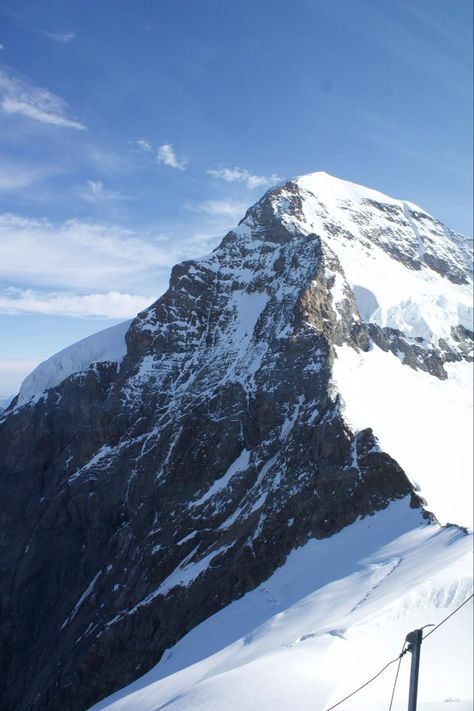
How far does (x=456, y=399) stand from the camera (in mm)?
73750

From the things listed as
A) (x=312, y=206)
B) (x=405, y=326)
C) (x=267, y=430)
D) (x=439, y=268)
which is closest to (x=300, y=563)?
(x=267, y=430)

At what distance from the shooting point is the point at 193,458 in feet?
194

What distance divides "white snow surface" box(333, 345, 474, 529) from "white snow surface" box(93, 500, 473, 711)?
28.7 ft

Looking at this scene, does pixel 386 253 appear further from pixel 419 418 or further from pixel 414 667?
pixel 414 667

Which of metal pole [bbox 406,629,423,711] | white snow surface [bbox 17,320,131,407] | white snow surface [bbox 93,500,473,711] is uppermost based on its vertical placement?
white snow surface [bbox 17,320,131,407]

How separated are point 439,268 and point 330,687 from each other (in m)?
100.0

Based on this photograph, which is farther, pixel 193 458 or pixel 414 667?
pixel 193 458

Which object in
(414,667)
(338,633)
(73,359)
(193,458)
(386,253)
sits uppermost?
(386,253)

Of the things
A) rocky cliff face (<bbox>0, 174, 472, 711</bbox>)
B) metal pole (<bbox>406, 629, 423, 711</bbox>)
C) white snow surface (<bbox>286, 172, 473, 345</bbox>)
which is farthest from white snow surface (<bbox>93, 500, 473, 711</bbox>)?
white snow surface (<bbox>286, 172, 473, 345</bbox>)

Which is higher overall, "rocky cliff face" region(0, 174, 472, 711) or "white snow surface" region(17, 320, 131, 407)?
"white snow surface" region(17, 320, 131, 407)

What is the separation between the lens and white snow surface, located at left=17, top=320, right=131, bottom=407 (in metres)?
81.9

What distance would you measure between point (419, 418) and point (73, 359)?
47267 millimetres

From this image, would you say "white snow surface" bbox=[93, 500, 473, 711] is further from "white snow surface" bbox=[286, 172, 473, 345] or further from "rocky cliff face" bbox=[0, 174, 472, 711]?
"white snow surface" bbox=[286, 172, 473, 345]

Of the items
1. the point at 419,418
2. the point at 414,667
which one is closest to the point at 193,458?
the point at 419,418
